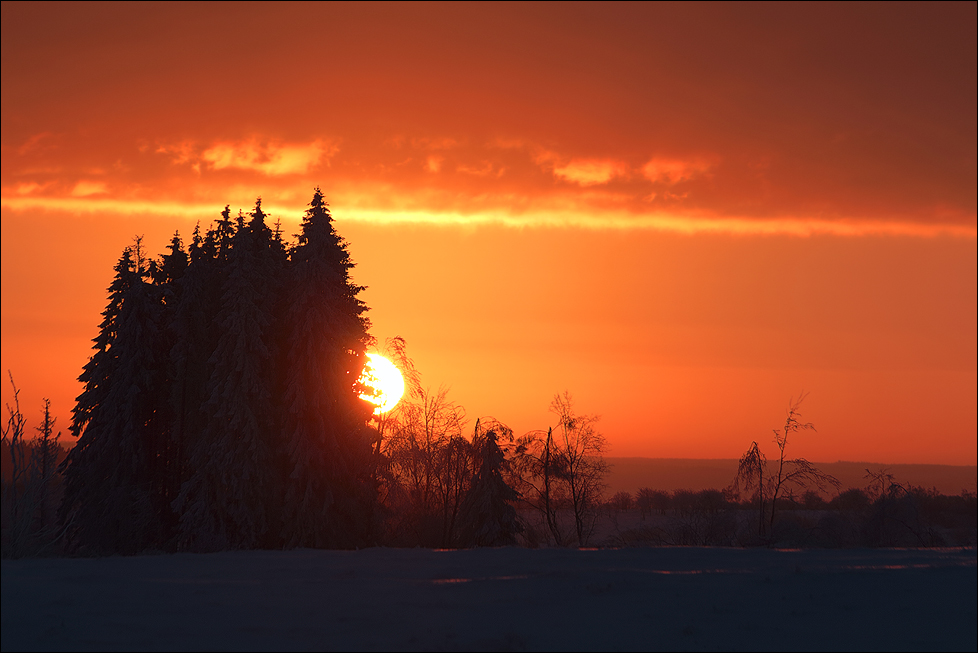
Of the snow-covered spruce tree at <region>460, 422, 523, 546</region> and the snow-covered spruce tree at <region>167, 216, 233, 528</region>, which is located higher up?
the snow-covered spruce tree at <region>167, 216, 233, 528</region>

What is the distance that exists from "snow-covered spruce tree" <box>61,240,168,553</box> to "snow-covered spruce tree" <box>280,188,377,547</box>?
8.29 m

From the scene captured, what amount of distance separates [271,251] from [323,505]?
533 inches

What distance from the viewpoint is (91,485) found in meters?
34.5

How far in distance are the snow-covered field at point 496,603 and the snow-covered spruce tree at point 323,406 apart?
17027 millimetres

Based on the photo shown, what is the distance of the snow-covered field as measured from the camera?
866cm

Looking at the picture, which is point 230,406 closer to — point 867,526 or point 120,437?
point 120,437

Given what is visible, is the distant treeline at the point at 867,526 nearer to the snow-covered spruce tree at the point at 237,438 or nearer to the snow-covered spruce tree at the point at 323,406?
the snow-covered spruce tree at the point at 323,406

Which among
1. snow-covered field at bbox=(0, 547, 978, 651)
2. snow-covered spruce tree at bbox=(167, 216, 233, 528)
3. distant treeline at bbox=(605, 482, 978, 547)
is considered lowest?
distant treeline at bbox=(605, 482, 978, 547)

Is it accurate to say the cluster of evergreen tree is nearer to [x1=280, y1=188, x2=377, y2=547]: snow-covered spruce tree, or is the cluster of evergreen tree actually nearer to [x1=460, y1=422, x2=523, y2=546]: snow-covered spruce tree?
[x1=280, y1=188, x2=377, y2=547]: snow-covered spruce tree

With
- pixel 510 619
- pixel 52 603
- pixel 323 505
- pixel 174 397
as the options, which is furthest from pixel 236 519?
pixel 510 619

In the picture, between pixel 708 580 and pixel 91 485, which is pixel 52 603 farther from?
pixel 91 485

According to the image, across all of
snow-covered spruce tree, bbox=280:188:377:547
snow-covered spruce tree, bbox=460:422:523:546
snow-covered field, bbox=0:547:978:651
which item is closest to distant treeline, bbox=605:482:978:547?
snow-covered spruce tree, bbox=460:422:523:546

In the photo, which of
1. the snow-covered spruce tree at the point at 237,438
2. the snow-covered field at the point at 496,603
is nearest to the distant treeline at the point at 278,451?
the snow-covered spruce tree at the point at 237,438

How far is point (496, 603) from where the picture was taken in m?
10.1
